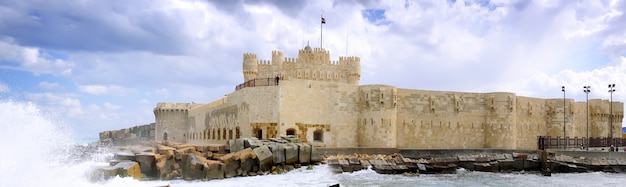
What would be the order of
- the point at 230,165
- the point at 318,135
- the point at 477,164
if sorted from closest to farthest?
1. the point at 230,165
2. the point at 477,164
3. the point at 318,135

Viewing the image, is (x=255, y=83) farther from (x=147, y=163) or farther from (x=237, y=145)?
(x=147, y=163)

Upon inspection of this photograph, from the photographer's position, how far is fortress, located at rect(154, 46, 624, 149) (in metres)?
31.6

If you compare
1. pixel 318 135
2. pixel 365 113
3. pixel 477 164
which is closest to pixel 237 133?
pixel 318 135

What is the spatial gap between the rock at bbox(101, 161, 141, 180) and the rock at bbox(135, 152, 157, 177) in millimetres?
1122

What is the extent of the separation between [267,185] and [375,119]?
12912 mm

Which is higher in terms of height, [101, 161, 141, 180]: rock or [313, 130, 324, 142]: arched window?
[313, 130, 324, 142]: arched window

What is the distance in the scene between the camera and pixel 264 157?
25.1 meters

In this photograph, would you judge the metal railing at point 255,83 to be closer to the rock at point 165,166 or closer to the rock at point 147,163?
the rock at point 165,166

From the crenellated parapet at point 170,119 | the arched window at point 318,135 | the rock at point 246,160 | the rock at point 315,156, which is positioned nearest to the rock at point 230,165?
the rock at point 246,160

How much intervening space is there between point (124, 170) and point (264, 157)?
6258 mm

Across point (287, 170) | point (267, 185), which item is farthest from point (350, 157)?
point (267, 185)

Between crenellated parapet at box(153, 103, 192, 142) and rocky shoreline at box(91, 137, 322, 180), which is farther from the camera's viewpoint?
crenellated parapet at box(153, 103, 192, 142)

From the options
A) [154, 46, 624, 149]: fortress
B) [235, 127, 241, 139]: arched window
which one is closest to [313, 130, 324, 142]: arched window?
[154, 46, 624, 149]: fortress

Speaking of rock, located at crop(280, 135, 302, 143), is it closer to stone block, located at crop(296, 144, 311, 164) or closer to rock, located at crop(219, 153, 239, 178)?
stone block, located at crop(296, 144, 311, 164)
